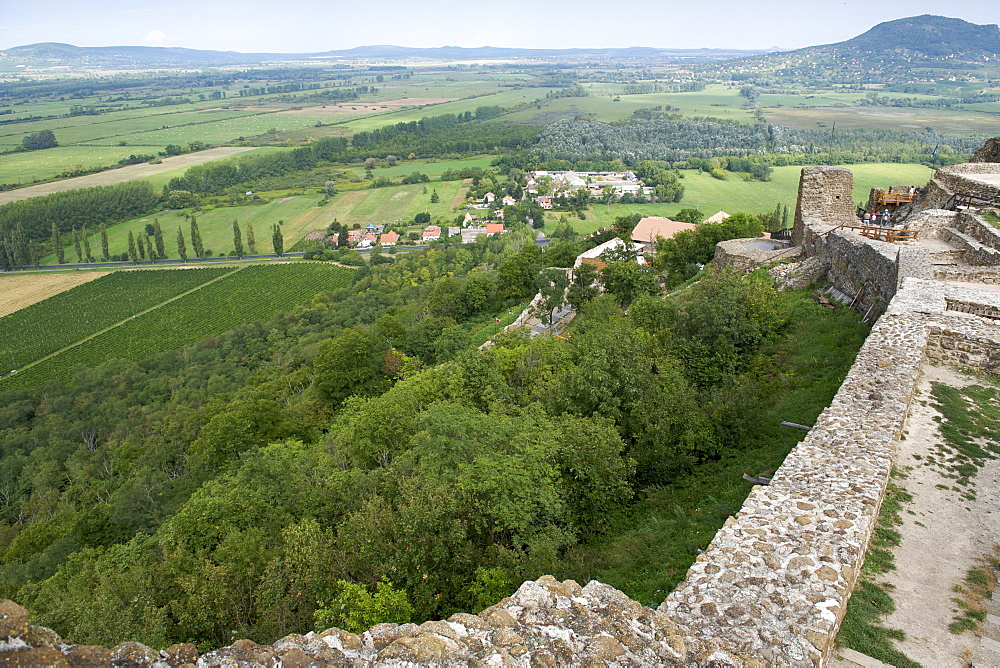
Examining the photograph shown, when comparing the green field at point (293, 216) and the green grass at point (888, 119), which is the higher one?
the green grass at point (888, 119)

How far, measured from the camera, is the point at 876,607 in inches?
263

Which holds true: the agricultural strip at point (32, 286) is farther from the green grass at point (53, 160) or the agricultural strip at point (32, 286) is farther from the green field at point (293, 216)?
the green grass at point (53, 160)

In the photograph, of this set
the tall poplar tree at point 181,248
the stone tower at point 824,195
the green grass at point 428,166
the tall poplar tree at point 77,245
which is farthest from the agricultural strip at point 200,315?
the stone tower at point 824,195

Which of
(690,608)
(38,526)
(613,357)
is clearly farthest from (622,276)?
(38,526)

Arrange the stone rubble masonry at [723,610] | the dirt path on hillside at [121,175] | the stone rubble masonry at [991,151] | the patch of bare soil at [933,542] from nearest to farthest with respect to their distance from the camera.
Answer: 1. the stone rubble masonry at [723,610]
2. the patch of bare soil at [933,542]
3. the stone rubble masonry at [991,151]
4. the dirt path on hillside at [121,175]

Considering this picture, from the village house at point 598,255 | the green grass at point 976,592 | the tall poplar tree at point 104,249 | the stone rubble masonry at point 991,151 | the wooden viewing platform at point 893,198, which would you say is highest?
the stone rubble masonry at point 991,151

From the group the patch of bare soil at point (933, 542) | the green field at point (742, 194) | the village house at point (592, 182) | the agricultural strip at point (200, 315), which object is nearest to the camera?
the patch of bare soil at point (933, 542)

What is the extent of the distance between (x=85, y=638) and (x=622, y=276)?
28.2m

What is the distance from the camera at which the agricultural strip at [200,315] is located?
61625 millimetres

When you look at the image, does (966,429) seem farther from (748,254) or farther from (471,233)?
(471,233)

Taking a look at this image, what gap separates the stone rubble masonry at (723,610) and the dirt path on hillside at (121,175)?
14242 cm

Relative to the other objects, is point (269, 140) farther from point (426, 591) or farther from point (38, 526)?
point (426, 591)

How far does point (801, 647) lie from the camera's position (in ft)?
17.7

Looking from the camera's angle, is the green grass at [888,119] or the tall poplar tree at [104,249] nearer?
the tall poplar tree at [104,249]
